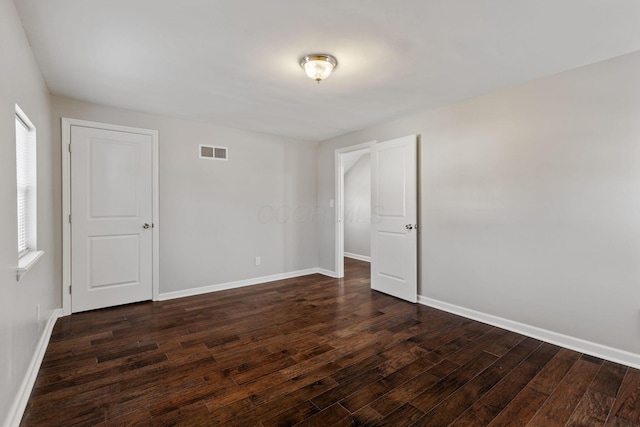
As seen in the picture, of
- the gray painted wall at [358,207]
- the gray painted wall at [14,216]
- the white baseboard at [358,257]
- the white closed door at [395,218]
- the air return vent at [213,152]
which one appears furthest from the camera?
the gray painted wall at [358,207]

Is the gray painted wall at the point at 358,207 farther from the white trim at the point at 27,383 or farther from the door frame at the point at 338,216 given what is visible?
the white trim at the point at 27,383

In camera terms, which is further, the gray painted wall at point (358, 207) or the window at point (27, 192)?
the gray painted wall at point (358, 207)

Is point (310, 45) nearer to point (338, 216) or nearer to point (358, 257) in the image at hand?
point (338, 216)

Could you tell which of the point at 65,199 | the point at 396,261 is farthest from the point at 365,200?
the point at 65,199

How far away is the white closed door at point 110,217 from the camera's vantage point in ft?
11.2

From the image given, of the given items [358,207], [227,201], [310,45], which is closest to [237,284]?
[227,201]

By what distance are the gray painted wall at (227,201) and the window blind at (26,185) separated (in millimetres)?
1000

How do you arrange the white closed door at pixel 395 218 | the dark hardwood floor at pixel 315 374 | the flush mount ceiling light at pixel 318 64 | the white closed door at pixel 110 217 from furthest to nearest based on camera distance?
the white closed door at pixel 395 218
the white closed door at pixel 110 217
the flush mount ceiling light at pixel 318 64
the dark hardwood floor at pixel 315 374

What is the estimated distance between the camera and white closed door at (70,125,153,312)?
11.2 ft

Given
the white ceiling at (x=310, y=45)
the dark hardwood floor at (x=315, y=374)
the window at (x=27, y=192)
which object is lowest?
the dark hardwood floor at (x=315, y=374)

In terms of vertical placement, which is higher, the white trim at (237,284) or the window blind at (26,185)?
the window blind at (26,185)

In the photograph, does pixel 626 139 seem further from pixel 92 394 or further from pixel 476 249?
pixel 92 394

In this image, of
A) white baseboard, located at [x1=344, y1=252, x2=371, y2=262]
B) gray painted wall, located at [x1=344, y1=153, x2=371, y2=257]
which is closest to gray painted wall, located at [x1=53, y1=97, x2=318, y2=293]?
white baseboard, located at [x1=344, y1=252, x2=371, y2=262]

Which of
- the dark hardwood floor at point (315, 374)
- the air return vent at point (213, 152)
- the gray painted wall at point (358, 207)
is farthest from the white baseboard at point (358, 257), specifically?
the air return vent at point (213, 152)
